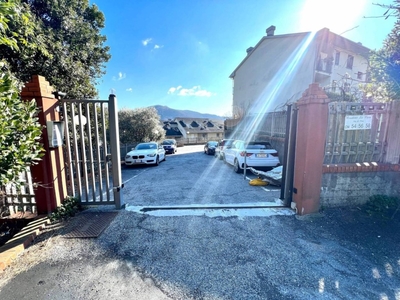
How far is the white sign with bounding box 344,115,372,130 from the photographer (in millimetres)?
3553

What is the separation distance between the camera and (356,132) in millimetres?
3656

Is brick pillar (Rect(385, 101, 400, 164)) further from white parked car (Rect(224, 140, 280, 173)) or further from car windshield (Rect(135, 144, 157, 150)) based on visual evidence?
car windshield (Rect(135, 144, 157, 150))

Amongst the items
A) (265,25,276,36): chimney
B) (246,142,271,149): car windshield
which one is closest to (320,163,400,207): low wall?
(246,142,271,149): car windshield

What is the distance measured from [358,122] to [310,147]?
46.7 inches

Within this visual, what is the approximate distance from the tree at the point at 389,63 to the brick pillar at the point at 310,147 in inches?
84.1

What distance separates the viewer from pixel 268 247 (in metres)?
2.64

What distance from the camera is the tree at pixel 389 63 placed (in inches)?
152

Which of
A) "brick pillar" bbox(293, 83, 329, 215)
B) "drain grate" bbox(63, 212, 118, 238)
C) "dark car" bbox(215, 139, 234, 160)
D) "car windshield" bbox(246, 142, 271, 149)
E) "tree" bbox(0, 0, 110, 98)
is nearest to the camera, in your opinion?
"drain grate" bbox(63, 212, 118, 238)

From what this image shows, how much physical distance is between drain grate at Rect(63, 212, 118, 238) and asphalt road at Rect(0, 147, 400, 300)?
122mm

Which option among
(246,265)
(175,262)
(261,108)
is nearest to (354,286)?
(246,265)

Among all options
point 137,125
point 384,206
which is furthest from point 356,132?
point 137,125

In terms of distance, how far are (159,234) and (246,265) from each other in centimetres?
139

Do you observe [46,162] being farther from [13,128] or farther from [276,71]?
[276,71]

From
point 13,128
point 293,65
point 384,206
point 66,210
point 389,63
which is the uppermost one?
point 293,65
